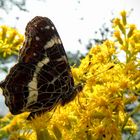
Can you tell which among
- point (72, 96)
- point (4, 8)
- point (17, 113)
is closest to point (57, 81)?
point (72, 96)

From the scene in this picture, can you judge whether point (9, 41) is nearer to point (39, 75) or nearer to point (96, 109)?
point (39, 75)

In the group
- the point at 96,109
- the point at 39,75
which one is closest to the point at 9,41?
the point at 39,75

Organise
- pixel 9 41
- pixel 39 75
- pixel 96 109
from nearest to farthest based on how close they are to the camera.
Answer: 1. pixel 96 109
2. pixel 39 75
3. pixel 9 41

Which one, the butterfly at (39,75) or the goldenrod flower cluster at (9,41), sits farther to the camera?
the goldenrod flower cluster at (9,41)

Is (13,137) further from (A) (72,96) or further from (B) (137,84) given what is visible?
(B) (137,84)

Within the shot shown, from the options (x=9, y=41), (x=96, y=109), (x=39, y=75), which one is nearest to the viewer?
(x=96, y=109)

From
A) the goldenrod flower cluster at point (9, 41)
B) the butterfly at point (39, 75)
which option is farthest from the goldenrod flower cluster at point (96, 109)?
the goldenrod flower cluster at point (9, 41)

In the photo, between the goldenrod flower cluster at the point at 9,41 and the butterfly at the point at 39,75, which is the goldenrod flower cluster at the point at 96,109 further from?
the goldenrod flower cluster at the point at 9,41
